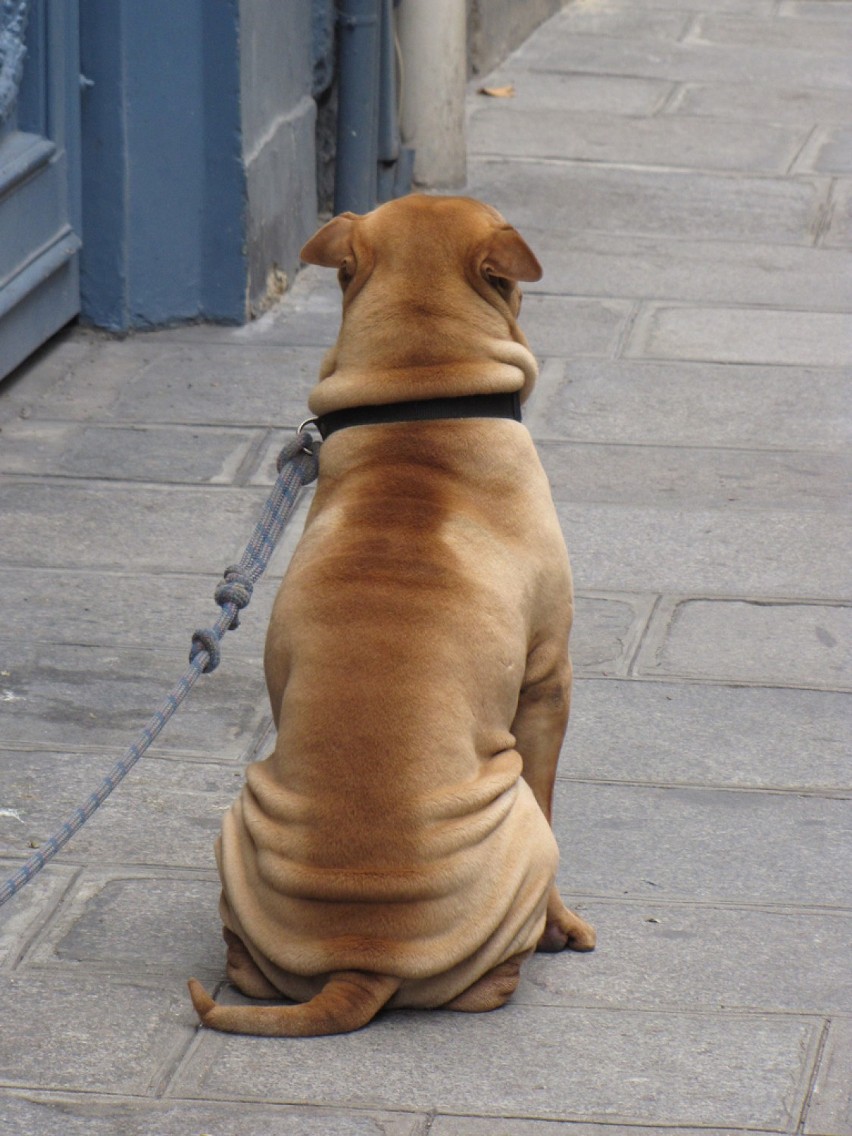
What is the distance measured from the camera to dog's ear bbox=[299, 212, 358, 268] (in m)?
3.49

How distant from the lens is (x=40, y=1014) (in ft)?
10.5

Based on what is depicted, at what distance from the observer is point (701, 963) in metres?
3.40

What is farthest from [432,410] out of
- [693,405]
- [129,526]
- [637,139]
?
[637,139]

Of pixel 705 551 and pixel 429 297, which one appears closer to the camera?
pixel 429 297

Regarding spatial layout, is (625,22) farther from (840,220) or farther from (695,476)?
(695,476)

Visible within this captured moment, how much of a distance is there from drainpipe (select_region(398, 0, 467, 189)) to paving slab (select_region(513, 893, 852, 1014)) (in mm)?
5577

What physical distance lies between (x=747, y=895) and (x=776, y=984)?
35cm

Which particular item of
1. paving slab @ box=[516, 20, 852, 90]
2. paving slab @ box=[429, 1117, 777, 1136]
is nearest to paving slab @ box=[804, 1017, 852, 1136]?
paving slab @ box=[429, 1117, 777, 1136]

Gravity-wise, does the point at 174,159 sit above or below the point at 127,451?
above

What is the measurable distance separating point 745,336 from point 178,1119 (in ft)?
16.0

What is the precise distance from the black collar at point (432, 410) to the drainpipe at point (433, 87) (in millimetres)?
5408

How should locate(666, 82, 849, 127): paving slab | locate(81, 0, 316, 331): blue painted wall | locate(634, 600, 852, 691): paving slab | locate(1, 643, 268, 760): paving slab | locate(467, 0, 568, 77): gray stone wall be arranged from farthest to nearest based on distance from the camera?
locate(467, 0, 568, 77): gray stone wall
locate(666, 82, 849, 127): paving slab
locate(81, 0, 316, 331): blue painted wall
locate(634, 600, 852, 691): paving slab
locate(1, 643, 268, 760): paving slab

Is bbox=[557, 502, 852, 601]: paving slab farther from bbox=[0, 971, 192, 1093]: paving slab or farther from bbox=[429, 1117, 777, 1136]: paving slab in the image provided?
bbox=[429, 1117, 777, 1136]: paving slab

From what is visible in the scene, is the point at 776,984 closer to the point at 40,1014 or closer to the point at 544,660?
the point at 544,660
